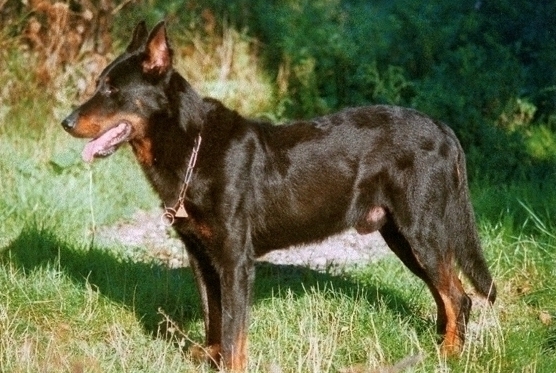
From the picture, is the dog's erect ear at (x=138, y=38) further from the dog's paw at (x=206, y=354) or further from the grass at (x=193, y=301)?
the dog's paw at (x=206, y=354)

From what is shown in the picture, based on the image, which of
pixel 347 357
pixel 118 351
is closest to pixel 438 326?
pixel 347 357

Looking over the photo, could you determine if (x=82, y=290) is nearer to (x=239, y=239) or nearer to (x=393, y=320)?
(x=239, y=239)

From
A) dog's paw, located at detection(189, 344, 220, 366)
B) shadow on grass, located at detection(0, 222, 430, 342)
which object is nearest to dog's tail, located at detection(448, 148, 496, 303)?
shadow on grass, located at detection(0, 222, 430, 342)

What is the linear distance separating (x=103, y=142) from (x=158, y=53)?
1.70 feet

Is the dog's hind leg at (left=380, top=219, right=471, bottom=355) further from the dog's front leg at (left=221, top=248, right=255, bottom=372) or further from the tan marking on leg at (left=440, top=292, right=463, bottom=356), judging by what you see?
the dog's front leg at (left=221, top=248, right=255, bottom=372)

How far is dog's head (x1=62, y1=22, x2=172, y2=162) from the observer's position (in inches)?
198

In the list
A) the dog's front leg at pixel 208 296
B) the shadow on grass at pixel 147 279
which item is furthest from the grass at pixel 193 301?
the dog's front leg at pixel 208 296

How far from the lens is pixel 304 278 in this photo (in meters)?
6.39

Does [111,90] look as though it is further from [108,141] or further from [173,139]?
[173,139]

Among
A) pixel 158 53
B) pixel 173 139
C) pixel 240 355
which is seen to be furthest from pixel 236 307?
pixel 158 53

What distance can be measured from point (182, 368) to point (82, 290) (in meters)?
1.14

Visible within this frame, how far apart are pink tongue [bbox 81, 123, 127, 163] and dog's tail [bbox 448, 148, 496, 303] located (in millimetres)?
1863

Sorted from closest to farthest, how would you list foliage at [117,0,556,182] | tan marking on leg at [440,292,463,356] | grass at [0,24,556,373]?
grass at [0,24,556,373]
tan marking on leg at [440,292,463,356]
foliage at [117,0,556,182]

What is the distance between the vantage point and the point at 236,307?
5055 mm
